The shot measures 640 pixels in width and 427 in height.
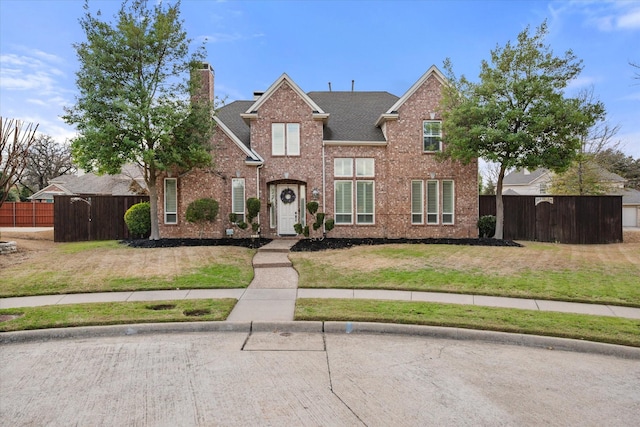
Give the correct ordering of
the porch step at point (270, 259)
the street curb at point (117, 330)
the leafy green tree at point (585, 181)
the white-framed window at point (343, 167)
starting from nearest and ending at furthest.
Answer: the street curb at point (117, 330)
the porch step at point (270, 259)
the white-framed window at point (343, 167)
the leafy green tree at point (585, 181)

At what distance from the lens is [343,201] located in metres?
18.8

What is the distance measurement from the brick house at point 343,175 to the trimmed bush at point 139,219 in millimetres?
727

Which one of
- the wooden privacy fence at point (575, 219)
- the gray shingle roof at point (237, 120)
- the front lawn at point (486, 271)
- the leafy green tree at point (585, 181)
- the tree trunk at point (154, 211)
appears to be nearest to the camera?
the front lawn at point (486, 271)

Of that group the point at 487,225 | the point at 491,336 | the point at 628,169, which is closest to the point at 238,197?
the point at 487,225

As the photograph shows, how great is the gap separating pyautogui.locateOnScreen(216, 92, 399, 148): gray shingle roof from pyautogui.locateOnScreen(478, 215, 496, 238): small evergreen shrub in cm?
589

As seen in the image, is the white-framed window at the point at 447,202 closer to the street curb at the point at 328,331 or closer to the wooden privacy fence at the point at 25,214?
the street curb at the point at 328,331

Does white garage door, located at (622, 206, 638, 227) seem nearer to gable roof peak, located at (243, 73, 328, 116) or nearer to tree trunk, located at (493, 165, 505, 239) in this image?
tree trunk, located at (493, 165, 505, 239)

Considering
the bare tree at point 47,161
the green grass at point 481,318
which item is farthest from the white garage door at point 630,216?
the bare tree at point 47,161

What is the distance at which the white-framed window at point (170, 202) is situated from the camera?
1816 centimetres

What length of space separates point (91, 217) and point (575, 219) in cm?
2206

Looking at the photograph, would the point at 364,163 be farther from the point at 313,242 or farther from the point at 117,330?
the point at 117,330

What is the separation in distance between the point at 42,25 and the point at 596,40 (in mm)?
17231

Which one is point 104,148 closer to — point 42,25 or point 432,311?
point 42,25

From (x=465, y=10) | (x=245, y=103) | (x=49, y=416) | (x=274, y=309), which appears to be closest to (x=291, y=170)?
(x=245, y=103)
